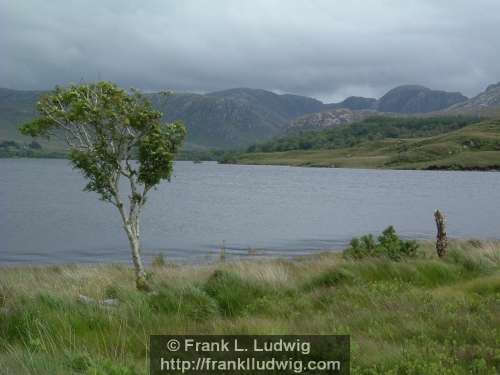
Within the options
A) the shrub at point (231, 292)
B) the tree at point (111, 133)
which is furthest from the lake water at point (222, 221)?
the shrub at point (231, 292)

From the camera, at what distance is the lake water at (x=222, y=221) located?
40625mm

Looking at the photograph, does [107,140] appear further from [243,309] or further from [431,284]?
A: [431,284]

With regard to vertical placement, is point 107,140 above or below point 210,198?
above

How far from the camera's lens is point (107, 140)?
57.7ft

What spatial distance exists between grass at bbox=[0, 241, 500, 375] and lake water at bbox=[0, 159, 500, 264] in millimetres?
22421

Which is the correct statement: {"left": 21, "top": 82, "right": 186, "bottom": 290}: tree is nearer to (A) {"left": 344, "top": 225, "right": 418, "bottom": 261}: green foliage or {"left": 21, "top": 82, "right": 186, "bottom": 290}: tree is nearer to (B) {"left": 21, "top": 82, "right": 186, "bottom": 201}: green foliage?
(B) {"left": 21, "top": 82, "right": 186, "bottom": 201}: green foliage

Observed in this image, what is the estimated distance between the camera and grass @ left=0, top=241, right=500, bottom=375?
676cm

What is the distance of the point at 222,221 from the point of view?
189 ft

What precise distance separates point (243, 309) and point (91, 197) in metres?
77.2

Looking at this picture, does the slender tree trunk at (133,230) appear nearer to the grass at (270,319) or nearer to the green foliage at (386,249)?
the grass at (270,319)

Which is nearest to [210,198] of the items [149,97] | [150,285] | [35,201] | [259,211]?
[259,211]

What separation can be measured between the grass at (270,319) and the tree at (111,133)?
5221 millimetres

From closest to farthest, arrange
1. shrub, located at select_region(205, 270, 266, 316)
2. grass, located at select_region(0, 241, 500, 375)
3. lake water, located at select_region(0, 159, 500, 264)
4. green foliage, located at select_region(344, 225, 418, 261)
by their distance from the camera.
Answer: grass, located at select_region(0, 241, 500, 375) → shrub, located at select_region(205, 270, 266, 316) → green foliage, located at select_region(344, 225, 418, 261) → lake water, located at select_region(0, 159, 500, 264)

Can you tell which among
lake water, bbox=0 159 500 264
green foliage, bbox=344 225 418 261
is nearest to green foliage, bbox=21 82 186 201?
green foliage, bbox=344 225 418 261
